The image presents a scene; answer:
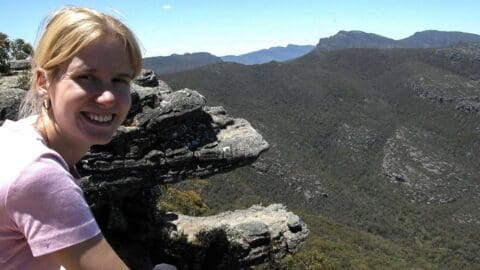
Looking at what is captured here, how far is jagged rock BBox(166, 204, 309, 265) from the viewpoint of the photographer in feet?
63.6

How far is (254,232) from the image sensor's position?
777 inches

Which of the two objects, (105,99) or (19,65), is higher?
(105,99)

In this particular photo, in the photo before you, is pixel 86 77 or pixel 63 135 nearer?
pixel 86 77

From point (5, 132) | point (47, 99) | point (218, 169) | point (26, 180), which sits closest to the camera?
point (26, 180)

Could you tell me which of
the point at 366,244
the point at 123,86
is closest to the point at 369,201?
the point at 366,244

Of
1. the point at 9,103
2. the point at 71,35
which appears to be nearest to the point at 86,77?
the point at 71,35

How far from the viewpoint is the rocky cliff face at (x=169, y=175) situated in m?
15.7

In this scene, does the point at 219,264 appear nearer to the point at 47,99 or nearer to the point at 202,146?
the point at 202,146

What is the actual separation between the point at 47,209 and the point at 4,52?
60.8 ft

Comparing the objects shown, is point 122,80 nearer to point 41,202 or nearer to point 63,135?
point 63,135

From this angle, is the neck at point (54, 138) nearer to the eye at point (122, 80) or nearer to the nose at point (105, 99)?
the nose at point (105, 99)

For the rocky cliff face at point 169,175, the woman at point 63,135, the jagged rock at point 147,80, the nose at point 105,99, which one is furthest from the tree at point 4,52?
the nose at point 105,99

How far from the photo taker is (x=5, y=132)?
246 cm

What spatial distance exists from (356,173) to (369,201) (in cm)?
1681
